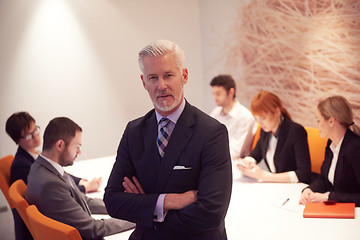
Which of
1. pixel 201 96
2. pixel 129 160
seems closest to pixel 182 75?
pixel 129 160

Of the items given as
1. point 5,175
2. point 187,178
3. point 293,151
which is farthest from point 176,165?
point 5,175

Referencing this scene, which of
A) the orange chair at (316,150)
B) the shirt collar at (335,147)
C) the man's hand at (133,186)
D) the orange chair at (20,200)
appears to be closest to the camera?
the man's hand at (133,186)

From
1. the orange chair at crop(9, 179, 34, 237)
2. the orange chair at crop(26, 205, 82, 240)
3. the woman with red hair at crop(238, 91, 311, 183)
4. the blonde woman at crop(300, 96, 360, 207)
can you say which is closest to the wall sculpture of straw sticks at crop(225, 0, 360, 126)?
the woman with red hair at crop(238, 91, 311, 183)

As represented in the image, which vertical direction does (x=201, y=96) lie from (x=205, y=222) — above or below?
above

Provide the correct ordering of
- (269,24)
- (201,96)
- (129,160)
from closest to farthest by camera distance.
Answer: (129,160) → (269,24) → (201,96)

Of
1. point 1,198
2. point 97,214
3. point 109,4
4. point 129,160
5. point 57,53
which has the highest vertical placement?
point 109,4

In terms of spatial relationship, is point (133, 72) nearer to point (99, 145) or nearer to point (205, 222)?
point (99, 145)

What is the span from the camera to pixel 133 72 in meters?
5.76

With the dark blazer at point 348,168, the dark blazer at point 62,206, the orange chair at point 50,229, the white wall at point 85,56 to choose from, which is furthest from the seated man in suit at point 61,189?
the white wall at point 85,56

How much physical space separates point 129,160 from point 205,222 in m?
0.42

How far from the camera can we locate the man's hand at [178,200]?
5.25 feet

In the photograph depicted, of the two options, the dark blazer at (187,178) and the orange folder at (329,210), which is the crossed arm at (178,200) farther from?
the orange folder at (329,210)

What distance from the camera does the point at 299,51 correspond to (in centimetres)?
468

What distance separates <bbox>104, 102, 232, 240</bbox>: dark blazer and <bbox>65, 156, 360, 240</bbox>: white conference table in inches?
20.0
